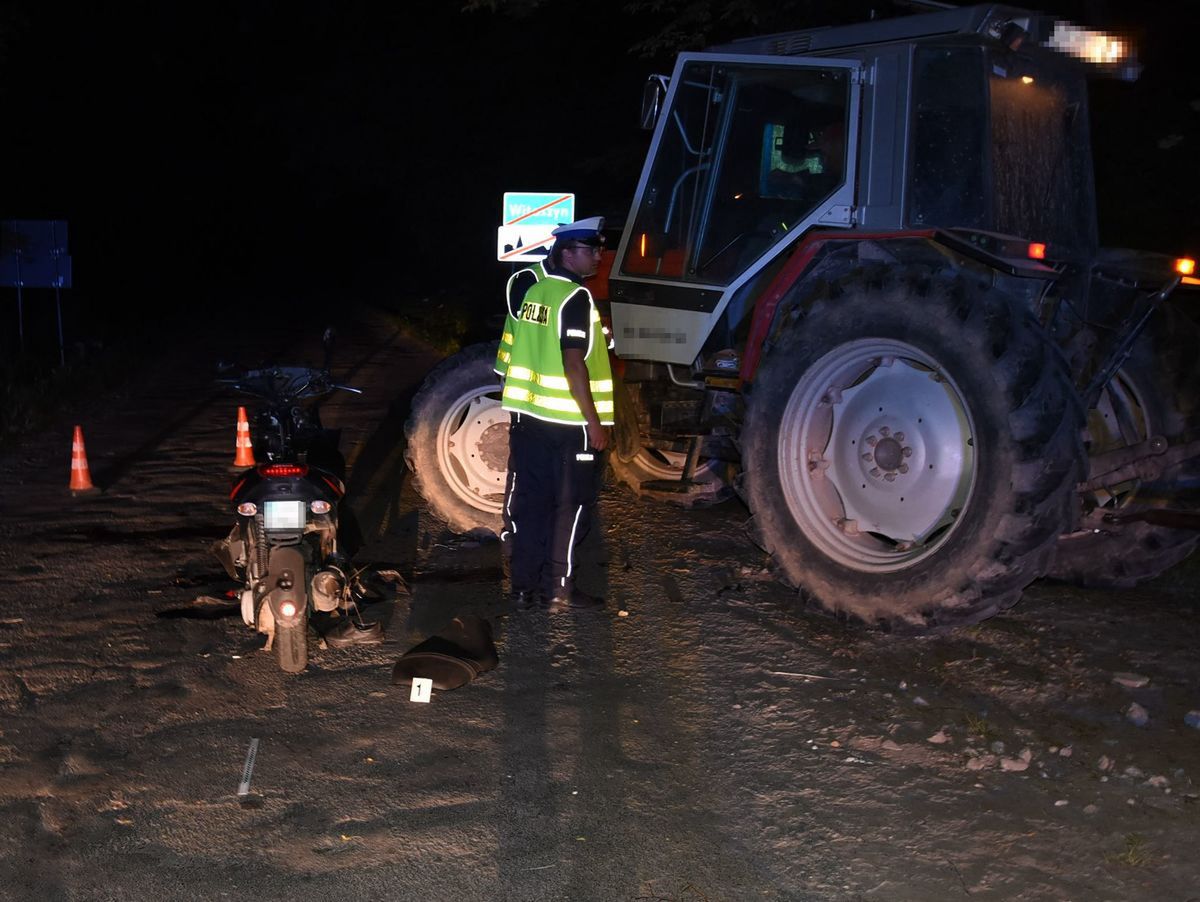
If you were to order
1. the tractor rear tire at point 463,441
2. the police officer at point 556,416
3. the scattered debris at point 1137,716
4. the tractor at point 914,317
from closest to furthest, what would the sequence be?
the scattered debris at point 1137,716 → the tractor at point 914,317 → the police officer at point 556,416 → the tractor rear tire at point 463,441

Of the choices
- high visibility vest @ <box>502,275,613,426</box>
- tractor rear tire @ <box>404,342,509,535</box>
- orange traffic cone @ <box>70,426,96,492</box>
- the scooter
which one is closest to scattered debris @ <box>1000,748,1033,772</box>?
high visibility vest @ <box>502,275,613,426</box>

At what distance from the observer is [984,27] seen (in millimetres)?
5840

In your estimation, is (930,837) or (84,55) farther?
(84,55)

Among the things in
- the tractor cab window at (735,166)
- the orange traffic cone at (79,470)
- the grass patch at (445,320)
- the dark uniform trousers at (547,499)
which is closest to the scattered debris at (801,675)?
the dark uniform trousers at (547,499)

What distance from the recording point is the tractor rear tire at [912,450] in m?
5.27

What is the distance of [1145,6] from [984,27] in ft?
33.6

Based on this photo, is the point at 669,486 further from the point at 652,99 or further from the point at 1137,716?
the point at 1137,716

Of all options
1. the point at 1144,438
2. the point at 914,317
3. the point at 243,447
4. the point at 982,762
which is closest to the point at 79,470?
the point at 243,447

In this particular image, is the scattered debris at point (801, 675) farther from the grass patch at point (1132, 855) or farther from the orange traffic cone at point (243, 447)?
the orange traffic cone at point (243, 447)

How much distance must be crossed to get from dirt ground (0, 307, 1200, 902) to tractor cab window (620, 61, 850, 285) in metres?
1.96

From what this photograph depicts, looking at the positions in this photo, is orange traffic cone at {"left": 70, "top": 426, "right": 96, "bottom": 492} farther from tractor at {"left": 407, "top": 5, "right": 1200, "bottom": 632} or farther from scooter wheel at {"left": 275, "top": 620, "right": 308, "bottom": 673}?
tractor at {"left": 407, "top": 5, "right": 1200, "bottom": 632}

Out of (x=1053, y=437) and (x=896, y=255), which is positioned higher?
(x=896, y=255)

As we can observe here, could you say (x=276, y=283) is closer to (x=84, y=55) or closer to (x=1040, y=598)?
(x=84, y=55)

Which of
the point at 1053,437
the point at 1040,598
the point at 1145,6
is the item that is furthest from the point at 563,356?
the point at 1145,6
